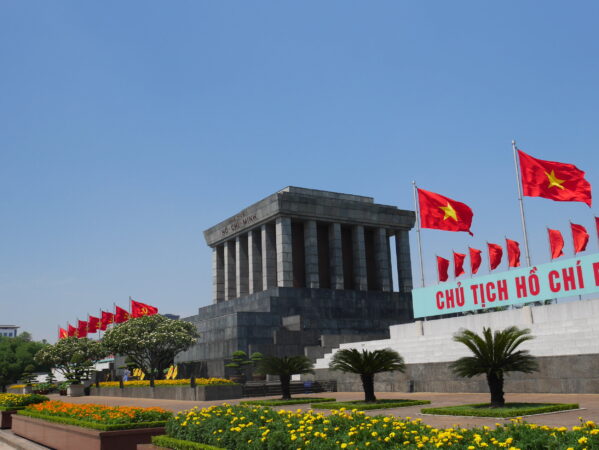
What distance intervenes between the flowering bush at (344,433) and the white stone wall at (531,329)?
1789 cm

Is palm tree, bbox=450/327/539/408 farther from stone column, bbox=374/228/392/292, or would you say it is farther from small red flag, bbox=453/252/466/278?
stone column, bbox=374/228/392/292

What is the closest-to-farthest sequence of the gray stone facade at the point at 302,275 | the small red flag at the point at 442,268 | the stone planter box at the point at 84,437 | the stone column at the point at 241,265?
the stone planter box at the point at 84,437 → the small red flag at the point at 442,268 → the gray stone facade at the point at 302,275 → the stone column at the point at 241,265

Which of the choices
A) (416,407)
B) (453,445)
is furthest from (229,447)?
(416,407)

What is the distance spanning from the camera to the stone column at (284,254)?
61062mm

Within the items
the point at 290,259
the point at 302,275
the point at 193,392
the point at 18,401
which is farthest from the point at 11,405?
the point at 302,275

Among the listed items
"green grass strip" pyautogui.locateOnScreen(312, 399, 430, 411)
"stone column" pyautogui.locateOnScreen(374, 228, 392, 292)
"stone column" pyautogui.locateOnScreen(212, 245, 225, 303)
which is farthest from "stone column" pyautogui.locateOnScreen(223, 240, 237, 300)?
"green grass strip" pyautogui.locateOnScreen(312, 399, 430, 411)

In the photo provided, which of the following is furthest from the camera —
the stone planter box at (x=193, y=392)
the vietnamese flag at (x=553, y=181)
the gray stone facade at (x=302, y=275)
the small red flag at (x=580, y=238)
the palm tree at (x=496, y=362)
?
the gray stone facade at (x=302, y=275)

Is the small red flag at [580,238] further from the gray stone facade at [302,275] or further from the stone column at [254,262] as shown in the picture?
the stone column at [254,262]

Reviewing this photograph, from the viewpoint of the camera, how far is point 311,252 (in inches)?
2516

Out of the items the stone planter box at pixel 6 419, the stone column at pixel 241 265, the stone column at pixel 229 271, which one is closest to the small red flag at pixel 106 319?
the stone column at pixel 229 271

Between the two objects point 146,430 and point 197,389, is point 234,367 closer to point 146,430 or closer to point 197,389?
point 197,389

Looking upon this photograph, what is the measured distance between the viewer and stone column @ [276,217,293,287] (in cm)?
6106

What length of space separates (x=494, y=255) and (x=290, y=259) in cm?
2543

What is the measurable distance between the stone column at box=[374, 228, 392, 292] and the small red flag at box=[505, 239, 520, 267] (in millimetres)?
28724
